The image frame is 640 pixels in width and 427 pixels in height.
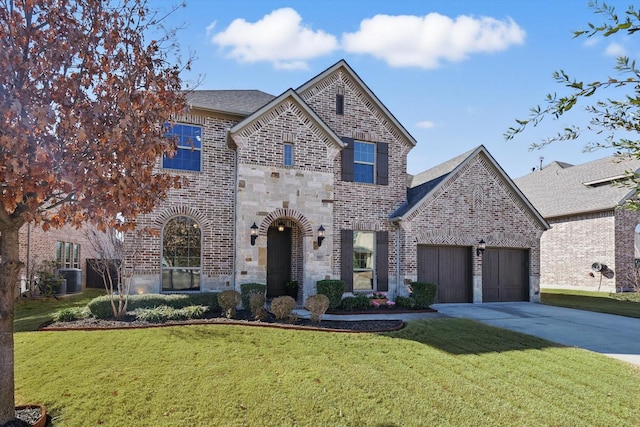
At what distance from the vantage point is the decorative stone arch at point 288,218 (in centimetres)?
1278

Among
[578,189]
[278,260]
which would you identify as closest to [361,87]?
[278,260]

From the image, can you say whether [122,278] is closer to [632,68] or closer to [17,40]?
[17,40]

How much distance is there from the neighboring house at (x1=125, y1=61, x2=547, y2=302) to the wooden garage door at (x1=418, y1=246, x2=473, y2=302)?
45 millimetres

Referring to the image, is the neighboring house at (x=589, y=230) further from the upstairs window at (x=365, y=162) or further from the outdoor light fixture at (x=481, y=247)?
the upstairs window at (x=365, y=162)

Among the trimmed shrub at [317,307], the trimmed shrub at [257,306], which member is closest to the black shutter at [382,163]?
the trimmed shrub at [317,307]

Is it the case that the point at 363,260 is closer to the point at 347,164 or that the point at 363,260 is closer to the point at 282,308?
the point at 347,164

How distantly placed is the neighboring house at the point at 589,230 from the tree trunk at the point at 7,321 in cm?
2080

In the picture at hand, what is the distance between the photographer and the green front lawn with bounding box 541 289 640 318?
44.5 ft

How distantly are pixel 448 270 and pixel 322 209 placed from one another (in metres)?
5.59

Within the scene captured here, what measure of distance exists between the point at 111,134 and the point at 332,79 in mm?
11709

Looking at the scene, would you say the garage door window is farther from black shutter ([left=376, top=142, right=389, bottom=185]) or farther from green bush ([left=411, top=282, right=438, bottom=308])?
black shutter ([left=376, top=142, right=389, bottom=185])

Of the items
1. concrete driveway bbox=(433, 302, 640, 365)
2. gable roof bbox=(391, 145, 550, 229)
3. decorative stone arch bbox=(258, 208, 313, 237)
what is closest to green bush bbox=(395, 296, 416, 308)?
concrete driveway bbox=(433, 302, 640, 365)

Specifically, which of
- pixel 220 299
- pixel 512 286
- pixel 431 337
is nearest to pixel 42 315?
pixel 220 299

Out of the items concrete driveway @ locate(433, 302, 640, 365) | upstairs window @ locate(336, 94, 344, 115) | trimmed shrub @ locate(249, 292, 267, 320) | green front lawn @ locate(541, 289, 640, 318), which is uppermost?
upstairs window @ locate(336, 94, 344, 115)
